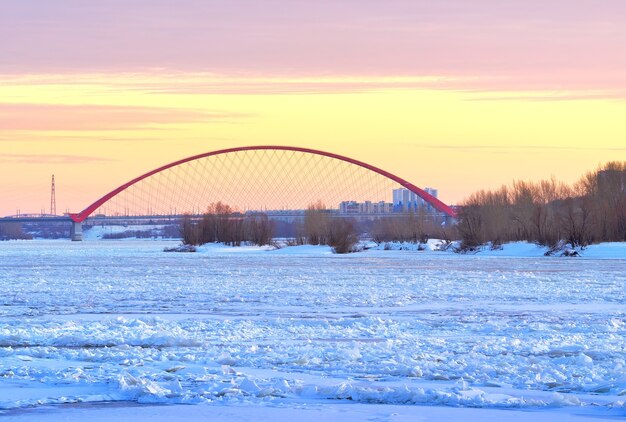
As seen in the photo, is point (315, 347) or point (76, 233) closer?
point (315, 347)

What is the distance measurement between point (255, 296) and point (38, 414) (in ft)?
38.6

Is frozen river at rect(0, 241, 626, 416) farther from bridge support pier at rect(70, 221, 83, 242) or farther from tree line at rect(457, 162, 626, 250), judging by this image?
bridge support pier at rect(70, 221, 83, 242)

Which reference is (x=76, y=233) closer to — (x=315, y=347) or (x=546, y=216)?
(x=546, y=216)

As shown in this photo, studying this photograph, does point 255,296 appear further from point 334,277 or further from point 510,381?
point 510,381

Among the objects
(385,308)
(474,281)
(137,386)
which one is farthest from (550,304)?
(137,386)

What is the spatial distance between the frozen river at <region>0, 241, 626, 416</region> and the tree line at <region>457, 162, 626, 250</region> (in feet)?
112

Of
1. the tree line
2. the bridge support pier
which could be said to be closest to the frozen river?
the tree line

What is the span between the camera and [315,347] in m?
11.4

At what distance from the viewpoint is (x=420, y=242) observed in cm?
6694

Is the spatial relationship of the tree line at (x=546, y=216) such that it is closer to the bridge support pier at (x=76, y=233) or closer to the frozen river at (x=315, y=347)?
the frozen river at (x=315, y=347)

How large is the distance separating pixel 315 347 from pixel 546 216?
5023 cm

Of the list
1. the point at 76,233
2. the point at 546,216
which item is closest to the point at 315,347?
the point at 546,216

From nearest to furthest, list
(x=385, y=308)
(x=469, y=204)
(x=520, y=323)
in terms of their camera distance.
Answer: (x=520, y=323)
(x=385, y=308)
(x=469, y=204)

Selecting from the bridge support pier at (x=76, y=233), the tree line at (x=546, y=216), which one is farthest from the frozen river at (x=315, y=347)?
the bridge support pier at (x=76, y=233)
